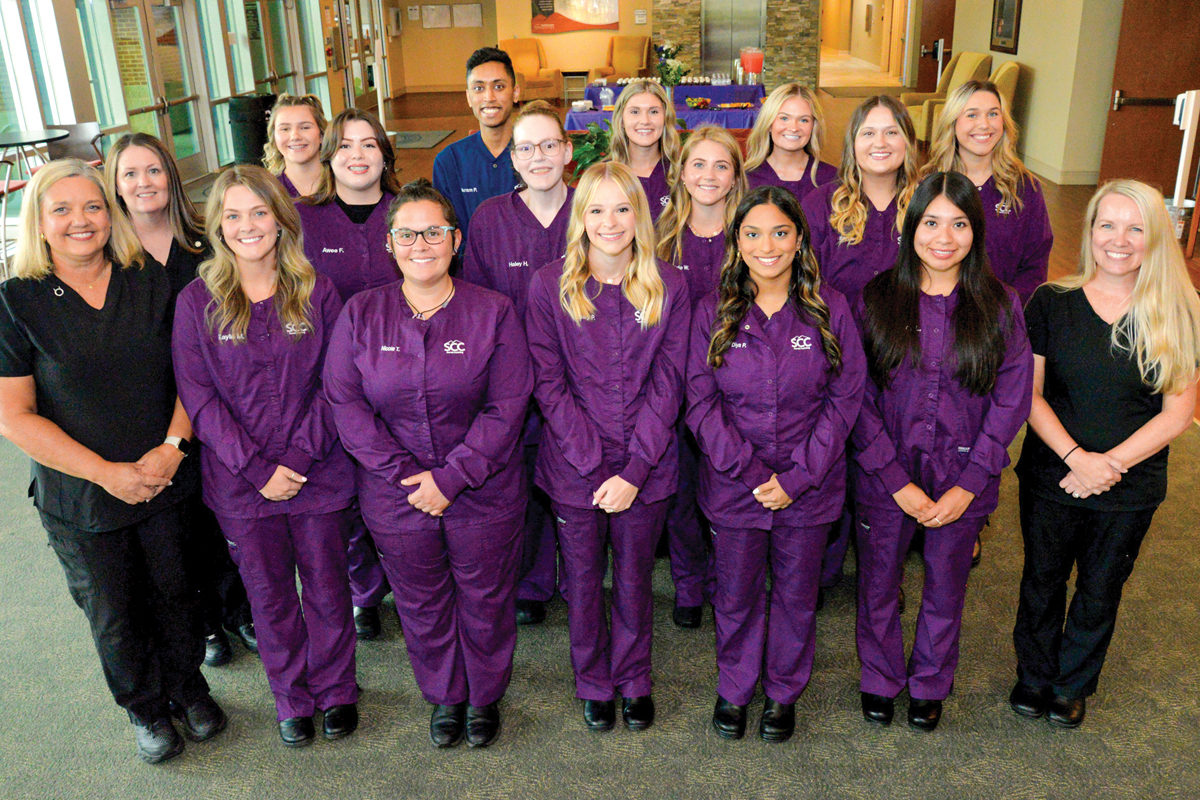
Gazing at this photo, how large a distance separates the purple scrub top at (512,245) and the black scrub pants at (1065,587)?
1.67 m

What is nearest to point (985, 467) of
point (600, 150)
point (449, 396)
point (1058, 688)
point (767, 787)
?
point (1058, 688)

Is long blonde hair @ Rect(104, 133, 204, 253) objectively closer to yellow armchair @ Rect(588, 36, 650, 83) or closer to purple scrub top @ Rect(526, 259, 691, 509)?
purple scrub top @ Rect(526, 259, 691, 509)

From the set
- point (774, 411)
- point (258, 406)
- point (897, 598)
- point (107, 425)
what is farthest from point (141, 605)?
point (897, 598)

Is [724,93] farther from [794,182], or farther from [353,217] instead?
[353,217]

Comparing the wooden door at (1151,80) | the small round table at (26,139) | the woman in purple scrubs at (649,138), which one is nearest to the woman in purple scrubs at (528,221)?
the woman in purple scrubs at (649,138)

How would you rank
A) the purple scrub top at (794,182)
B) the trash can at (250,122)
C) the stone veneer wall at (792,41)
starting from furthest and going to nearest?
the stone veneer wall at (792,41)
the trash can at (250,122)
the purple scrub top at (794,182)

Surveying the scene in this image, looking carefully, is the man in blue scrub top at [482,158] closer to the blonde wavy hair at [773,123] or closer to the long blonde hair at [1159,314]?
the blonde wavy hair at [773,123]

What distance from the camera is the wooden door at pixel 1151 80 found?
8820 millimetres

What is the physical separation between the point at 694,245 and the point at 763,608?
4.04 ft

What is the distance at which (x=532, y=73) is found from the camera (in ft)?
62.3

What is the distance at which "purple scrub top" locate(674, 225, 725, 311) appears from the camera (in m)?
3.14

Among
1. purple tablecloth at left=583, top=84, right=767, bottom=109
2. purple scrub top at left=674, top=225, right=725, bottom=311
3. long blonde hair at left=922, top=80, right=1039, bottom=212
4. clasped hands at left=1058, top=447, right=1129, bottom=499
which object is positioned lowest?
clasped hands at left=1058, top=447, right=1129, bottom=499

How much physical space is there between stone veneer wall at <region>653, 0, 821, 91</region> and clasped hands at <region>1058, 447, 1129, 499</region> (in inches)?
585

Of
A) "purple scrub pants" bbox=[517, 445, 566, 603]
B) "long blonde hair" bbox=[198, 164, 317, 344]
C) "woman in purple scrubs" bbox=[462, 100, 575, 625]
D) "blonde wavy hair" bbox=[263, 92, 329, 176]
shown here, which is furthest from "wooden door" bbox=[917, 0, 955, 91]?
"long blonde hair" bbox=[198, 164, 317, 344]
